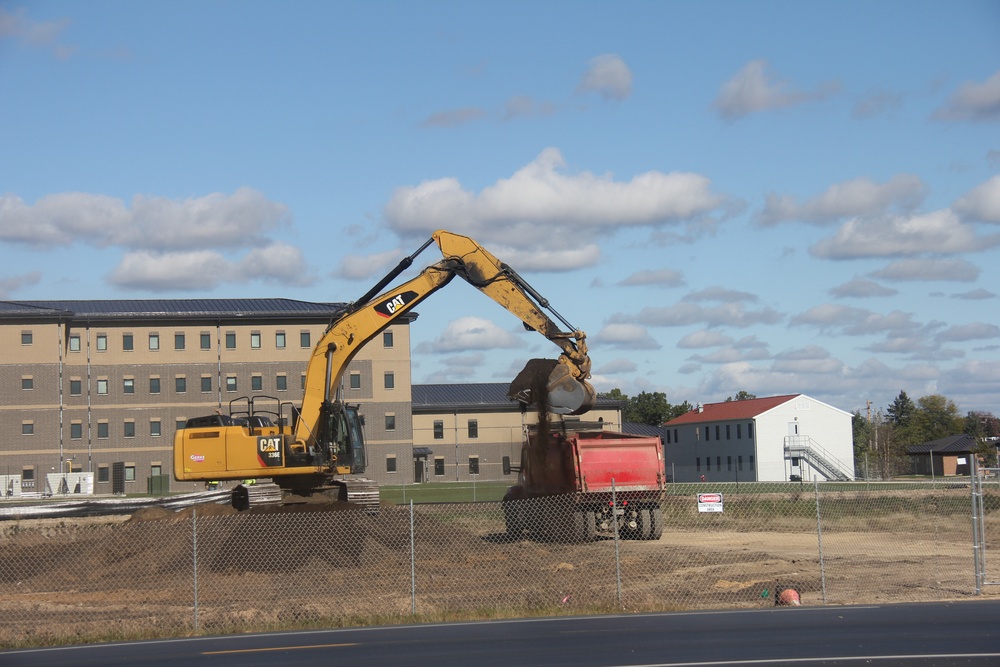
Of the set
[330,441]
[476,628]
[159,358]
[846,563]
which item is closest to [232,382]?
[159,358]

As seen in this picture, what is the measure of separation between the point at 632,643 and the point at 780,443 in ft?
258

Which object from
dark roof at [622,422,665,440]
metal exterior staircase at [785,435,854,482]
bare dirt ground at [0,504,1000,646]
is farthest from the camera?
dark roof at [622,422,665,440]

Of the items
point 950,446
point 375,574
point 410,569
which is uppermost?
point 950,446

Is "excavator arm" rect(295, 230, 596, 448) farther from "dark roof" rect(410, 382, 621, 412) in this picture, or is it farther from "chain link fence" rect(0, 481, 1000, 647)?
"dark roof" rect(410, 382, 621, 412)

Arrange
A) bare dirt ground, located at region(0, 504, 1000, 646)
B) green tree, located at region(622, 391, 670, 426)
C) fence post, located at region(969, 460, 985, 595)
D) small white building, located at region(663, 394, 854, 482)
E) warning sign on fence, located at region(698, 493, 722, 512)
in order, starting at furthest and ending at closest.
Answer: green tree, located at region(622, 391, 670, 426) → small white building, located at region(663, 394, 854, 482) → warning sign on fence, located at region(698, 493, 722, 512) → fence post, located at region(969, 460, 985, 595) → bare dirt ground, located at region(0, 504, 1000, 646)

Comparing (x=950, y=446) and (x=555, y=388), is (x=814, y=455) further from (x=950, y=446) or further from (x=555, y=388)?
(x=555, y=388)

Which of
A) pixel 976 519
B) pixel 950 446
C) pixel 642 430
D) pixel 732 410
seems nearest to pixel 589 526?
pixel 976 519

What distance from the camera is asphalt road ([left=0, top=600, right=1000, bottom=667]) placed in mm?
13219

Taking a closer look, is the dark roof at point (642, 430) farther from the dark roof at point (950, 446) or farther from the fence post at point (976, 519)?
the fence post at point (976, 519)

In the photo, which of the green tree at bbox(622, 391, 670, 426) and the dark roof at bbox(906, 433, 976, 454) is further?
the green tree at bbox(622, 391, 670, 426)

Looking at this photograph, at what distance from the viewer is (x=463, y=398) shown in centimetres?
9600

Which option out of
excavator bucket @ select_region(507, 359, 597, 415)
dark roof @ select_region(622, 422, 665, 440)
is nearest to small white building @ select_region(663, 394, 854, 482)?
dark roof @ select_region(622, 422, 665, 440)

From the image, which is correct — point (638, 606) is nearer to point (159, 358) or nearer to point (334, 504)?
point (334, 504)

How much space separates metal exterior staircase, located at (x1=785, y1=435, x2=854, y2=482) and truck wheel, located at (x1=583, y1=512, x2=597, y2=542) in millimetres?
64097
